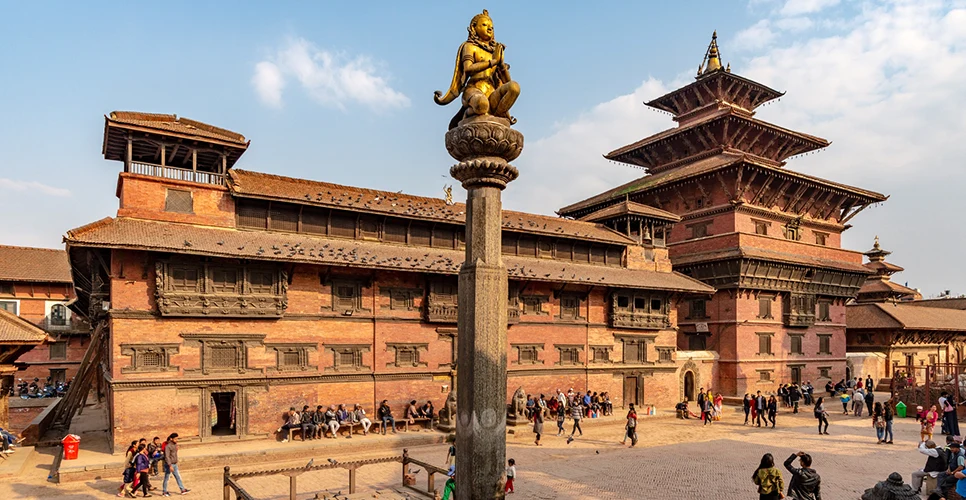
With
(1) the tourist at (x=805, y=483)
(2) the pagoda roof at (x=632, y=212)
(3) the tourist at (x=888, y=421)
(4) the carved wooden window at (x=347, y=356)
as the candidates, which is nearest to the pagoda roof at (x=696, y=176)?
(2) the pagoda roof at (x=632, y=212)

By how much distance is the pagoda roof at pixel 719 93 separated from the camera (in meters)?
48.1

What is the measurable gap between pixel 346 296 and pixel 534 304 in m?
9.54

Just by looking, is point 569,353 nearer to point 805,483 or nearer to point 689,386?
point 689,386

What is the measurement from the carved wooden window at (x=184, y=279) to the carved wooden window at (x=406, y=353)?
26.2 ft

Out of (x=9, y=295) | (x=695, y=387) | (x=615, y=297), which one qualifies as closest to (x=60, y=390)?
(x=9, y=295)

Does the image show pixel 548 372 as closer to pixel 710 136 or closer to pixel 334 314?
pixel 334 314

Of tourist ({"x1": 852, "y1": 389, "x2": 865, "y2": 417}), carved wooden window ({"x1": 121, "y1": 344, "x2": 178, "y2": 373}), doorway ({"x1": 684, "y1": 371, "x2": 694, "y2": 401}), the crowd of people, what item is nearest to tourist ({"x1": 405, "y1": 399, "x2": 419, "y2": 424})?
carved wooden window ({"x1": 121, "y1": 344, "x2": 178, "y2": 373})

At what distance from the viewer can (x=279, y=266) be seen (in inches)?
954

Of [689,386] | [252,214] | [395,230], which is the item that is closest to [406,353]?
[395,230]

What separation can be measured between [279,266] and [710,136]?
3421 centimetres

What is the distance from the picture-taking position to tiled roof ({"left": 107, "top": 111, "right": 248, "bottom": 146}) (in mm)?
23516

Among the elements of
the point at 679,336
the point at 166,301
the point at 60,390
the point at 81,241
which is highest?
the point at 81,241

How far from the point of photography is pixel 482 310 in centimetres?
853

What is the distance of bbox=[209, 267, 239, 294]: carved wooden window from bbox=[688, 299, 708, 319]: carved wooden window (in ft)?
95.4
